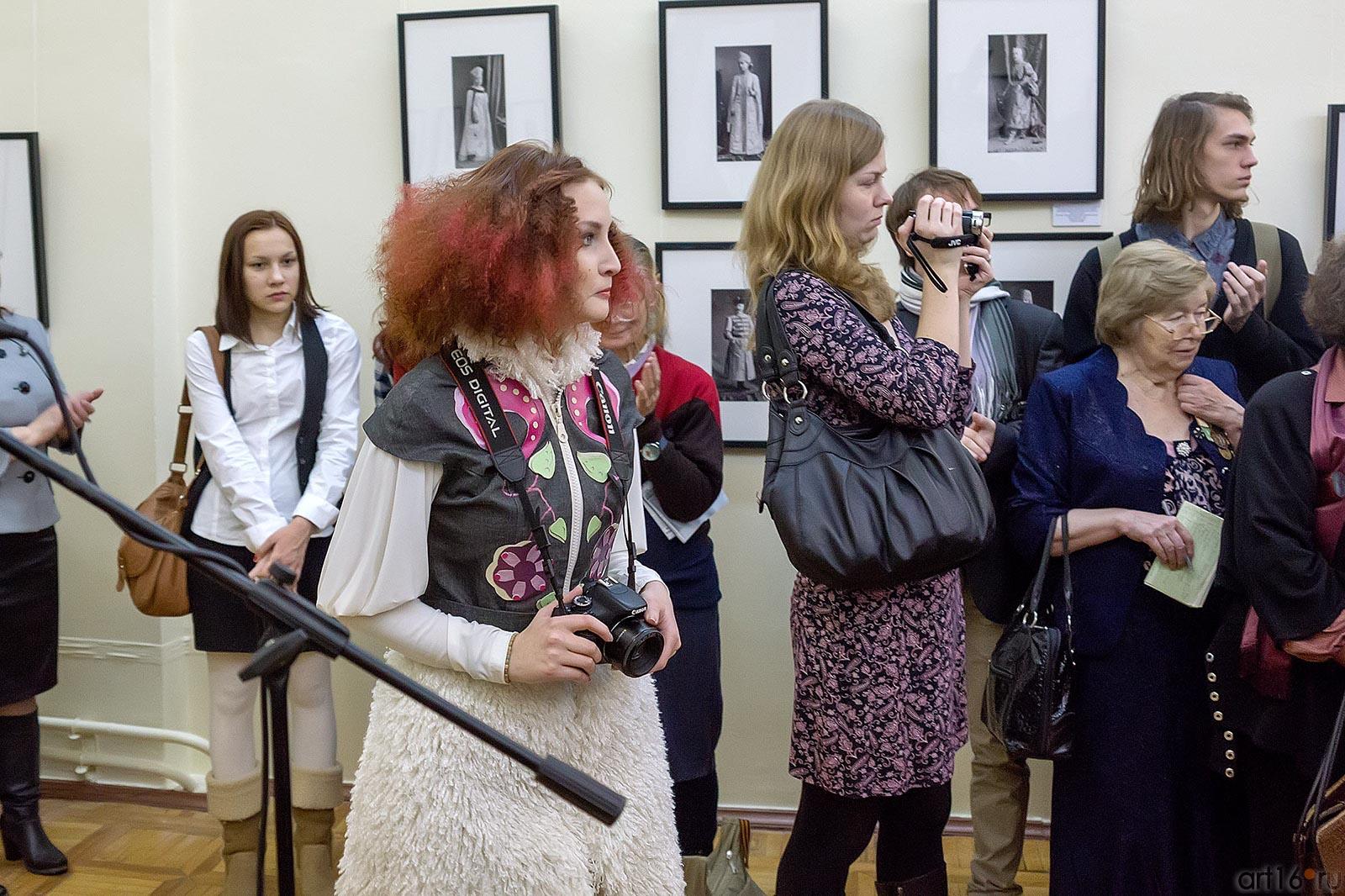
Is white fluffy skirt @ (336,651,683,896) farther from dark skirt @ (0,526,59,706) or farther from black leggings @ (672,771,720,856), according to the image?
dark skirt @ (0,526,59,706)

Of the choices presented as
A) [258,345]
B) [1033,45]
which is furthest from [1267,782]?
[258,345]

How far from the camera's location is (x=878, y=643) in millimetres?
2111

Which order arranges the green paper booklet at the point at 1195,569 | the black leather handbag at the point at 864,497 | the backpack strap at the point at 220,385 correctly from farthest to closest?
1. the backpack strap at the point at 220,385
2. the green paper booklet at the point at 1195,569
3. the black leather handbag at the point at 864,497

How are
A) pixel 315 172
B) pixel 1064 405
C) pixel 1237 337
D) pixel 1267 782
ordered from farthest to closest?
pixel 315 172
pixel 1237 337
pixel 1064 405
pixel 1267 782

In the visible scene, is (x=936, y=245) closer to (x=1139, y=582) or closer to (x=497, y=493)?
(x=1139, y=582)

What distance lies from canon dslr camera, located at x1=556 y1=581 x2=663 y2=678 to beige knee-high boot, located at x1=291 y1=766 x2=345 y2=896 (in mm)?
1905

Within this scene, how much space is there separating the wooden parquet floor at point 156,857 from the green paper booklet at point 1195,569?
1062 mm

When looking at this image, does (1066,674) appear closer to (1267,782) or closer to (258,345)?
(1267,782)

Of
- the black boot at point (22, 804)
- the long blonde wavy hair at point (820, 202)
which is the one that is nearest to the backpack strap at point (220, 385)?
the black boot at point (22, 804)

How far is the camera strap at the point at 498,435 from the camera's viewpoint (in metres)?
1.48

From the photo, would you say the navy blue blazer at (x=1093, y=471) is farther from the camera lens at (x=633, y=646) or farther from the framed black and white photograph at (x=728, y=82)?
the camera lens at (x=633, y=646)

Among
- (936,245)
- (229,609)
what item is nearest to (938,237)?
(936,245)

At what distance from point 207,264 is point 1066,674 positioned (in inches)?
111

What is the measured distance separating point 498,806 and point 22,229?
316 cm
